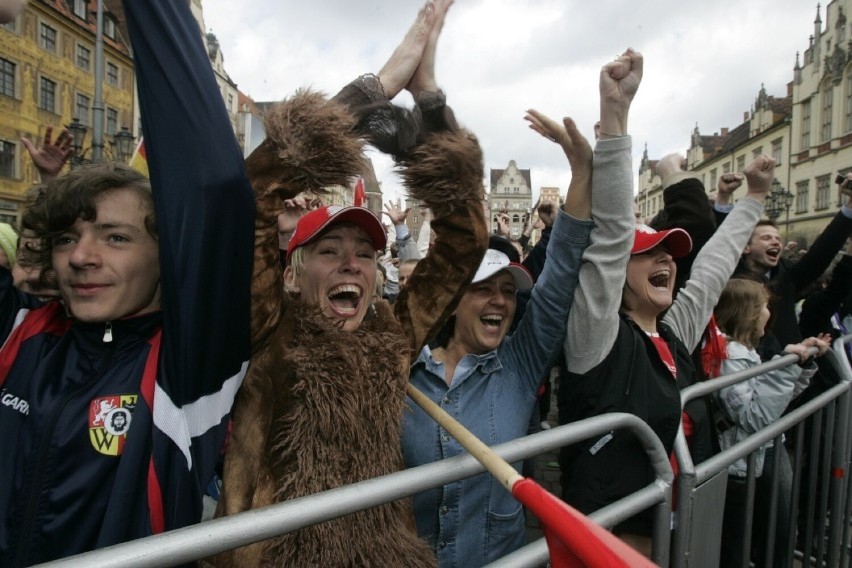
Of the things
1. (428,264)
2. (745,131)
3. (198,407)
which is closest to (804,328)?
(428,264)

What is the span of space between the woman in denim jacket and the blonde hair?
1744mm

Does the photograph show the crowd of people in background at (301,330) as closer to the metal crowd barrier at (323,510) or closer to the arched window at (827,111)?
the metal crowd barrier at (323,510)

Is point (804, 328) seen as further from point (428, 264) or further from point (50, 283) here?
point (50, 283)

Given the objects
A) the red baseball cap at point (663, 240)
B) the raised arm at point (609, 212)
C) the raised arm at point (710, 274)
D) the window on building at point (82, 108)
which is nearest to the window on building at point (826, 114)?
the raised arm at point (710, 274)

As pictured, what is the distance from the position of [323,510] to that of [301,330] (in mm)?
522

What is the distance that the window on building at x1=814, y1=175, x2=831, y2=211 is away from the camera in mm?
33156

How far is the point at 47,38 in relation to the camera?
2562 centimetres

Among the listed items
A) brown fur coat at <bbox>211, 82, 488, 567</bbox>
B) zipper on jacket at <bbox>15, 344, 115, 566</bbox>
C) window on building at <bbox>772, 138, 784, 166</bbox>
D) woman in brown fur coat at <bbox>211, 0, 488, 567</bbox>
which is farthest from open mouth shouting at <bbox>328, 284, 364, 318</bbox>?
window on building at <bbox>772, 138, 784, 166</bbox>

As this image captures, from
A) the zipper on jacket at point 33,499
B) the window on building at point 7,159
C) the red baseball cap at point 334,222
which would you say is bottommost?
the zipper on jacket at point 33,499

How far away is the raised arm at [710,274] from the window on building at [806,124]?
40963 millimetres

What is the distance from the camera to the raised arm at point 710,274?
8.42 feet

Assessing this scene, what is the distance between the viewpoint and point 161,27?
102 cm

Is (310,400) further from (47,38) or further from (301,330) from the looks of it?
(47,38)

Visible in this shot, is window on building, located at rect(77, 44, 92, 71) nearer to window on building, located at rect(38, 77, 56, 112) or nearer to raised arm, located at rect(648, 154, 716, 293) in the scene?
window on building, located at rect(38, 77, 56, 112)
